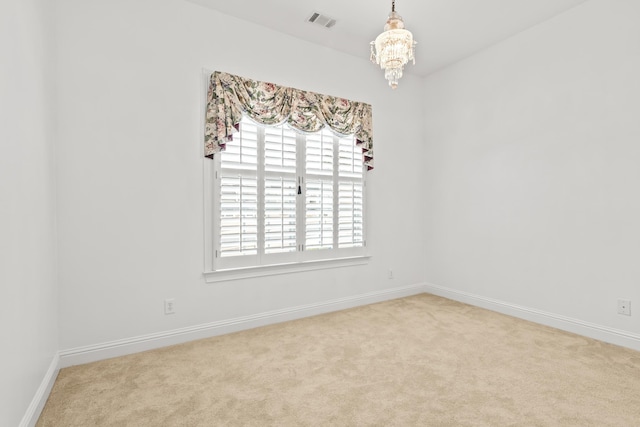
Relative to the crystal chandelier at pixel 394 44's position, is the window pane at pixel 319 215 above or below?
below

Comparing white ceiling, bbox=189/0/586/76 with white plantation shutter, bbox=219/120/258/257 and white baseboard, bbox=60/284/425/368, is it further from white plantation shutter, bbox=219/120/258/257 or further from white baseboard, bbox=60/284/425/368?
white baseboard, bbox=60/284/425/368

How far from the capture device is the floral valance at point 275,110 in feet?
9.67

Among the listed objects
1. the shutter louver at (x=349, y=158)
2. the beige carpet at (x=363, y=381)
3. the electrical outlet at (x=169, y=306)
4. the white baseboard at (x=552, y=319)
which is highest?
the shutter louver at (x=349, y=158)

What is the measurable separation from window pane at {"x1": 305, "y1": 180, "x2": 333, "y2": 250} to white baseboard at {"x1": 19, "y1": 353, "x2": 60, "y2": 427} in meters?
2.23

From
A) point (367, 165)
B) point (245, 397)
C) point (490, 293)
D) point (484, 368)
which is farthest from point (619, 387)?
point (367, 165)

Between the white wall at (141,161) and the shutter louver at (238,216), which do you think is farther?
the shutter louver at (238,216)

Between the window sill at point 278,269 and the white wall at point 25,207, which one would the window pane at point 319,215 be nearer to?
the window sill at point 278,269

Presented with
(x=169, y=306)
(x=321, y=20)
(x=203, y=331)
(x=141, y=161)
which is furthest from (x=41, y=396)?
(x=321, y=20)

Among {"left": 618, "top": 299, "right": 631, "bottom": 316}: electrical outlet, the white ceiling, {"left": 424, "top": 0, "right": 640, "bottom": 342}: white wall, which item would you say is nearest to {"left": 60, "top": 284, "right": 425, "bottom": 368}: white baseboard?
{"left": 424, "top": 0, "right": 640, "bottom": 342}: white wall

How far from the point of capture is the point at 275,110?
3.26 meters

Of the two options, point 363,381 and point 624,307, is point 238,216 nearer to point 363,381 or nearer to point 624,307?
point 363,381

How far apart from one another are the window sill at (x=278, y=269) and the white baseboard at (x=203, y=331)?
1.29 feet

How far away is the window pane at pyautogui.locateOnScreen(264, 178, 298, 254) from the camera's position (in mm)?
3283

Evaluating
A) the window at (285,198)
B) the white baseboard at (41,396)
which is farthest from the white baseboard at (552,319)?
the white baseboard at (41,396)
